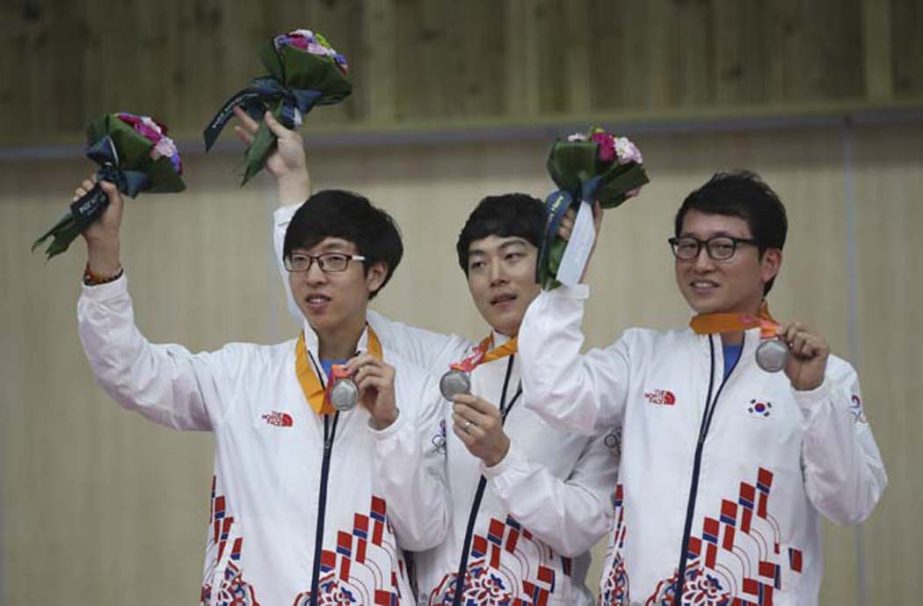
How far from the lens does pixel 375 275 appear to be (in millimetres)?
3408

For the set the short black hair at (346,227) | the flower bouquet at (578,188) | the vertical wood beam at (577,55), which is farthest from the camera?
the vertical wood beam at (577,55)

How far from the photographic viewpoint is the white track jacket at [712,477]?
121 inches

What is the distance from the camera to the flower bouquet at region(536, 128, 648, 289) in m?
3.10

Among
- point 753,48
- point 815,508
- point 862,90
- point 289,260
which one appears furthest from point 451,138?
point 815,508

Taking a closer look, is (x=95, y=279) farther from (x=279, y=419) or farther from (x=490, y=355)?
(x=490, y=355)

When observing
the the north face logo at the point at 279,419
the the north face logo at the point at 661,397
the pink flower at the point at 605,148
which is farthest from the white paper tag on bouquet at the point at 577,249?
the the north face logo at the point at 279,419

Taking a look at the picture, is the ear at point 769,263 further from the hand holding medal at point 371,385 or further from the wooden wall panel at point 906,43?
the wooden wall panel at point 906,43

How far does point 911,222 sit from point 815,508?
2592 mm

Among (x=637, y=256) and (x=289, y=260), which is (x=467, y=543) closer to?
(x=289, y=260)

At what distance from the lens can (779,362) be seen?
2.89 meters

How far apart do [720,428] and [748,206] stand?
51 cm

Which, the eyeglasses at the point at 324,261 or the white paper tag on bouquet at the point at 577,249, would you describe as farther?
the eyeglasses at the point at 324,261

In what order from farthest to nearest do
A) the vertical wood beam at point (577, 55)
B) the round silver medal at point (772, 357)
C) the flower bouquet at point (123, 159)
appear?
the vertical wood beam at point (577, 55), the flower bouquet at point (123, 159), the round silver medal at point (772, 357)

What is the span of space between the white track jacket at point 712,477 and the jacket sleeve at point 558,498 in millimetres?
64
